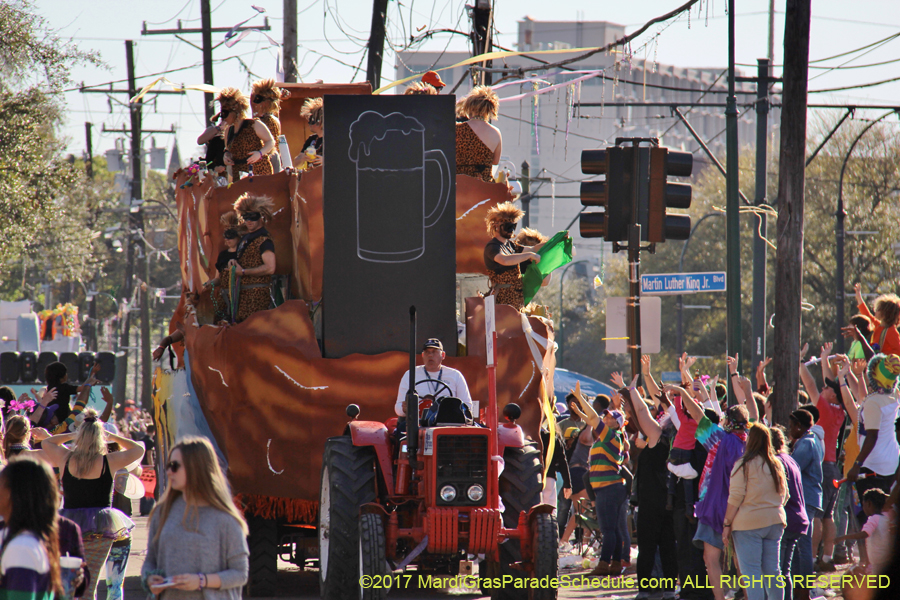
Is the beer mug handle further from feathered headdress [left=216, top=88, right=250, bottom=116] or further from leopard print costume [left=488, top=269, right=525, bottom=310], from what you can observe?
feathered headdress [left=216, top=88, right=250, bottom=116]

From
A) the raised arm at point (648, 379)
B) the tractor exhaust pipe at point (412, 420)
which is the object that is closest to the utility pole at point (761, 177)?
the raised arm at point (648, 379)

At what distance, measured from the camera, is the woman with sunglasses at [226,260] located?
430 inches

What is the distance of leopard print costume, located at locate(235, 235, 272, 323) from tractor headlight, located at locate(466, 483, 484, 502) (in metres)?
3.63

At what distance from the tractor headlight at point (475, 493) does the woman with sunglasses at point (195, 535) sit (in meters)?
3.03

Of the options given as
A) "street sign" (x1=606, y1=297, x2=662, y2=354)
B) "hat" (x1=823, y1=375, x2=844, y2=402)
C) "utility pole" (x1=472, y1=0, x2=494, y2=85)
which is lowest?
"hat" (x1=823, y1=375, x2=844, y2=402)

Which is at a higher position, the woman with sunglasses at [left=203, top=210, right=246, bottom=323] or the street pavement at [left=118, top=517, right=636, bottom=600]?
the woman with sunglasses at [left=203, top=210, right=246, bottom=323]

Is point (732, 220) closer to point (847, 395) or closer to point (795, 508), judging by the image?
point (847, 395)

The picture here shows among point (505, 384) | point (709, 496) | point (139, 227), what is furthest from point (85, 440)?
point (139, 227)

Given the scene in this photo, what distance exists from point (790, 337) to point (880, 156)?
3180cm

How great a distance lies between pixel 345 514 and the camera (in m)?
8.21

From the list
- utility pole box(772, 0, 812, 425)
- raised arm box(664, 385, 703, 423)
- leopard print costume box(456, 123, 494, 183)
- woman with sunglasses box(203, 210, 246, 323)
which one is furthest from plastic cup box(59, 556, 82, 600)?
utility pole box(772, 0, 812, 425)

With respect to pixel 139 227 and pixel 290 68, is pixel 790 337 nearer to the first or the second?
pixel 290 68

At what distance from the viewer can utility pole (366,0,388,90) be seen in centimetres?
1983

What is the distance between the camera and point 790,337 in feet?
37.2
